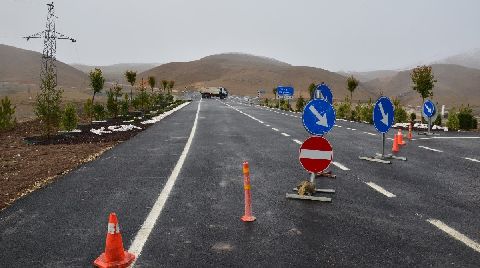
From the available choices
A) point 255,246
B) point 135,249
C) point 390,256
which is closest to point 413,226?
point 390,256

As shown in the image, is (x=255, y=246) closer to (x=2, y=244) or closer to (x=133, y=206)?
(x=133, y=206)

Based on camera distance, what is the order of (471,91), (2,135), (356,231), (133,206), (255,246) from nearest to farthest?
→ (255,246) < (356,231) < (133,206) < (2,135) < (471,91)

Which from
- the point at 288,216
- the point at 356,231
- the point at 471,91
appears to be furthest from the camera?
the point at 471,91

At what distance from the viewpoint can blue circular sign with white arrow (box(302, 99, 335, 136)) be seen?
26.1 feet

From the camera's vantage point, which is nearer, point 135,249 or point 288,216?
point 135,249

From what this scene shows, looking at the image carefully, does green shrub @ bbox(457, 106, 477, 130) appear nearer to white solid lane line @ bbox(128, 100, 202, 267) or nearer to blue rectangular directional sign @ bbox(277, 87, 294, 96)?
white solid lane line @ bbox(128, 100, 202, 267)

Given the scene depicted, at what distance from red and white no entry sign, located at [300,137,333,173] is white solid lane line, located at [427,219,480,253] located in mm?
1790

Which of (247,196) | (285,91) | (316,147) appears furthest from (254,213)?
(285,91)

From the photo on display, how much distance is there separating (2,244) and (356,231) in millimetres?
4358

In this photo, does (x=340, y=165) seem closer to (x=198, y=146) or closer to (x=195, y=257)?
(x=198, y=146)

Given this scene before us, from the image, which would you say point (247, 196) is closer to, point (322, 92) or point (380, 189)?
point (380, 189)

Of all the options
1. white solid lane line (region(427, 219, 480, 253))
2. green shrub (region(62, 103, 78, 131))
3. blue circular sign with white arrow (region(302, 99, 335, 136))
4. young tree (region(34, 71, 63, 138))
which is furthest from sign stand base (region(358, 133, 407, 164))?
young tree (region(34, 71, 63, 138))

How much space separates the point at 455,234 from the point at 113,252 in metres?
4.19

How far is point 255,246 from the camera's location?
206 inches
